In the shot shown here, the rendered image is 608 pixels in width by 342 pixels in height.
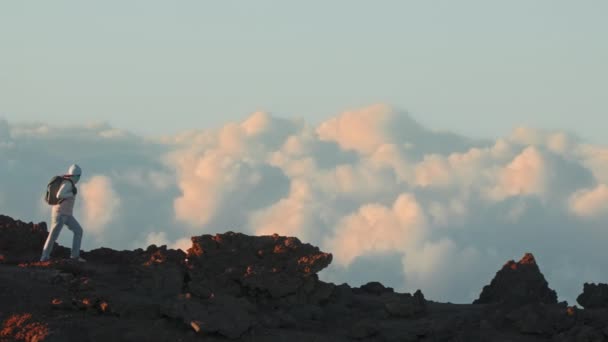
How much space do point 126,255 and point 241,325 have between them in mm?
7011

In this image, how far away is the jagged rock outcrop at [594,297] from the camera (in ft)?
104

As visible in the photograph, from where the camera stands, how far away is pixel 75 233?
31.9 m

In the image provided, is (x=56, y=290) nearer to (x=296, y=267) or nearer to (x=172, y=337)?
(x=172, y=337)

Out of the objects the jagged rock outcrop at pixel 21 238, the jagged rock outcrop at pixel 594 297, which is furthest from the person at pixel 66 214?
the jagged rock outcrop at pixel 594 297

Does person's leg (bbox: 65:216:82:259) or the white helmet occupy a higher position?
the white helmet

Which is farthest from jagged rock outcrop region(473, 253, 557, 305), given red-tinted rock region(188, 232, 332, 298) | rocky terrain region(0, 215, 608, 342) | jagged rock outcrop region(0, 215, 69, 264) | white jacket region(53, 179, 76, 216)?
jagged rock outcrop region(0, 215, 69, 264)

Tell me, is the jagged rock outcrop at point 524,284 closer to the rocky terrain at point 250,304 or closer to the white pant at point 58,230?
the rocky terrain at point 250,304

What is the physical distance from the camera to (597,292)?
31.8 meters

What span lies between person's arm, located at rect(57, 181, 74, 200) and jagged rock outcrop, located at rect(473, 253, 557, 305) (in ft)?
33.5

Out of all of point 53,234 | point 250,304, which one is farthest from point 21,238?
point 250,304

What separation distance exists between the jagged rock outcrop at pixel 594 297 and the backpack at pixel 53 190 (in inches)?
480

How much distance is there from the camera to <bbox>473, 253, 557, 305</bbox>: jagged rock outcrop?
31.3 metres

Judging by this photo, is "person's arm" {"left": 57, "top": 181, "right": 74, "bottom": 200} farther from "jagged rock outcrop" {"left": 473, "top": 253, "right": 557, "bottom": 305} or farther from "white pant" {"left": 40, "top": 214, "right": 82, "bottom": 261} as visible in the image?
"jagged rock outcrop" {"left": 473, "top": 253, "right": 557, "bottom": 305}

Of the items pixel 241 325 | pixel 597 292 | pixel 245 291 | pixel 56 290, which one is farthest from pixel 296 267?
pixel 597 292
